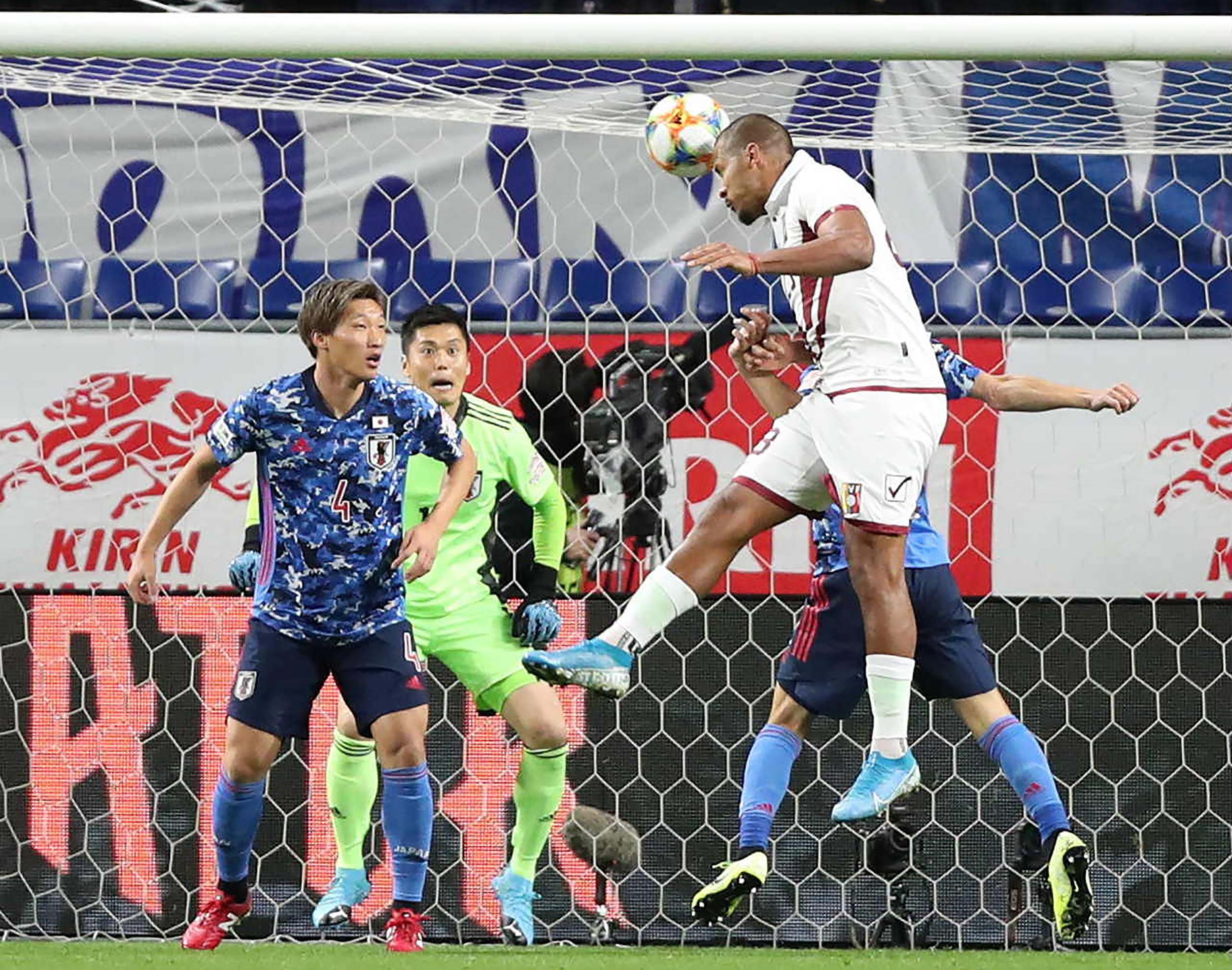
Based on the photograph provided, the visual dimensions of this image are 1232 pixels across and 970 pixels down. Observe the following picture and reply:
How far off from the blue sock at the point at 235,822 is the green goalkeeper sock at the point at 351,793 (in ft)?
1.03

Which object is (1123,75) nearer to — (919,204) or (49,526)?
(919,204)

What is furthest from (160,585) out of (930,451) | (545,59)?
(930,451)

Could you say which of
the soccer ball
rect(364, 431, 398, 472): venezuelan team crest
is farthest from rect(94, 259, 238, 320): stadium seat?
the soccer ball

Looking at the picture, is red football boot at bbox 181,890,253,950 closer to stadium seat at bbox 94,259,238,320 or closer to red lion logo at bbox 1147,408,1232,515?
stadium seat at bbox 94,259,238,320

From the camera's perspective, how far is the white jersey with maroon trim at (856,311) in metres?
4.24

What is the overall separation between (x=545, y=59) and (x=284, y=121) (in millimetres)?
1349

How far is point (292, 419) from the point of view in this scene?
4.54 m

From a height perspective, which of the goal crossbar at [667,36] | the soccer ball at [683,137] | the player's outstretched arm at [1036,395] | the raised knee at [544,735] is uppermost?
the goal crossbar at [667,36]

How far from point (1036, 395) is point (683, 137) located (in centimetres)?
105

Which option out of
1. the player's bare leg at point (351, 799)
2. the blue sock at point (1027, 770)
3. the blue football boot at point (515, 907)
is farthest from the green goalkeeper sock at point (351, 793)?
the blue sock at point (1027, 770)

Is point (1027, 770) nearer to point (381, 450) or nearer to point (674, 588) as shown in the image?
point (674, 588)

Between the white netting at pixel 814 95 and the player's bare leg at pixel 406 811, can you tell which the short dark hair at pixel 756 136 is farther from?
the player's bare leg at pixel 406 811

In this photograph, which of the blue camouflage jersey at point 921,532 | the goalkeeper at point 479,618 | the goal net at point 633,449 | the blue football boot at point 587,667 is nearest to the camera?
the blue football boot at point 587,667

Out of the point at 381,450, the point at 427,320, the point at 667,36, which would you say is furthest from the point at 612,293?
the point at 667,36
